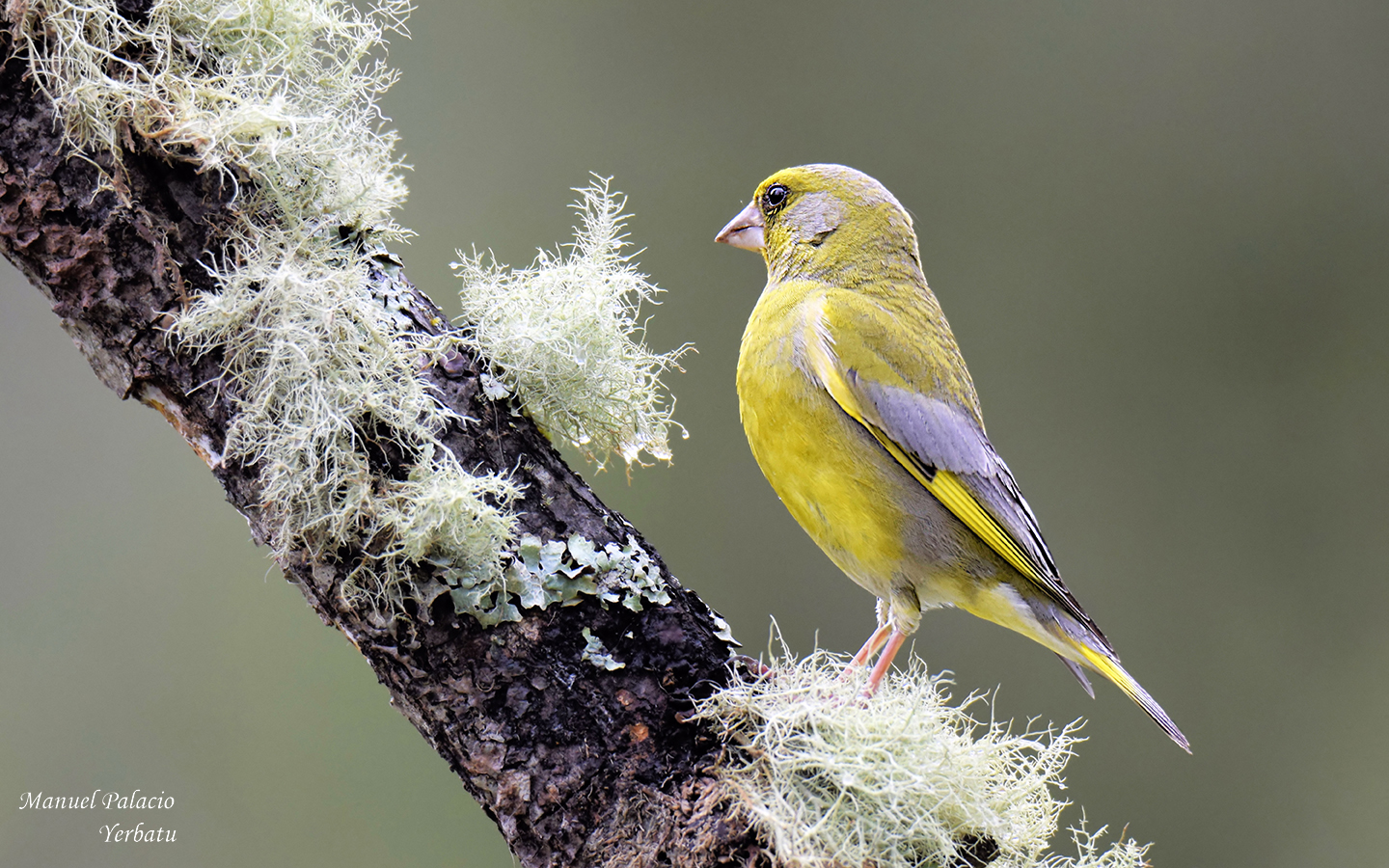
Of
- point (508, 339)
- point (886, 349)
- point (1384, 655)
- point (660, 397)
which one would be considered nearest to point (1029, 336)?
point (1384, 655)

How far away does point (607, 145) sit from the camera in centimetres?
440

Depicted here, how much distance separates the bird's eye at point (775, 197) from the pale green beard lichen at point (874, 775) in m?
1.27

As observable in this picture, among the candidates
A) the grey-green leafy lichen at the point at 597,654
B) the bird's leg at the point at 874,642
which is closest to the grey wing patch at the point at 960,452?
the bird's leg at the point at 874,642

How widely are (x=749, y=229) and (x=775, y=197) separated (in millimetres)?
103

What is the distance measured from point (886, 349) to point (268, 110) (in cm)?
129

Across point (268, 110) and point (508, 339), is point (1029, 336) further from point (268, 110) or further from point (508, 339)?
point (268, 110)

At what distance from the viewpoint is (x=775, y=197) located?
2.55 m

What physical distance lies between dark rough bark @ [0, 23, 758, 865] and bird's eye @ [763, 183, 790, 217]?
1.22 meters

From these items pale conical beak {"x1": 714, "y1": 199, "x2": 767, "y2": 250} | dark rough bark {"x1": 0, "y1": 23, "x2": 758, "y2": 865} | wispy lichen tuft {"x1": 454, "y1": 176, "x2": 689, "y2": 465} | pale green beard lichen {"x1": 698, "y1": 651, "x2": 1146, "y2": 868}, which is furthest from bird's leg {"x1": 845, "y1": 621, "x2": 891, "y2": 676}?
pale conical beak {"x1": 714, "y1": 199, "x2": 767, "y2": 250}

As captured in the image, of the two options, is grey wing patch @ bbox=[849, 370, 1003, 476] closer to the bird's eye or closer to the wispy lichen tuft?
the wispy lichen tuft

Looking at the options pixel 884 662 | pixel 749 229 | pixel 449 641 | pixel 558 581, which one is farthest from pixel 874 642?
pixel 749 229

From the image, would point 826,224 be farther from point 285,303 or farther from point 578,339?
point 285,303

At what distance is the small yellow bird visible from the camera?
6.95ft

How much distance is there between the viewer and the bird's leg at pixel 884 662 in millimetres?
1731
